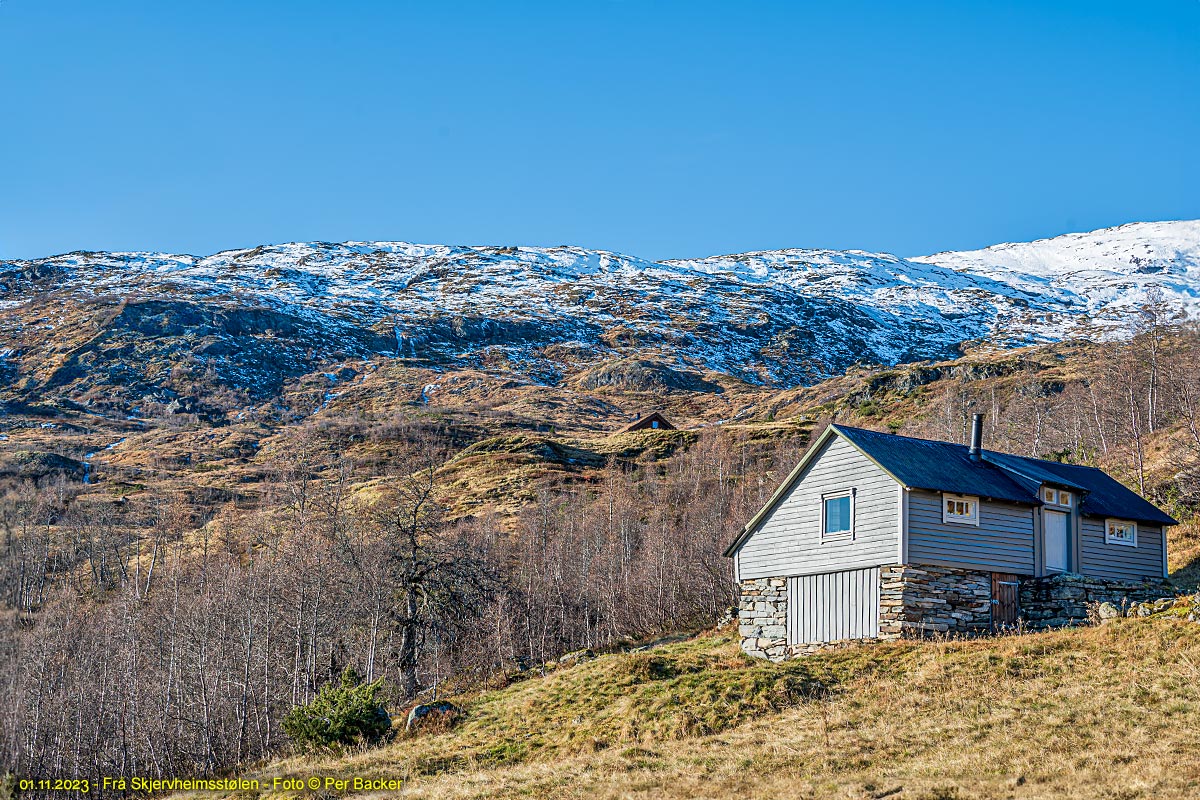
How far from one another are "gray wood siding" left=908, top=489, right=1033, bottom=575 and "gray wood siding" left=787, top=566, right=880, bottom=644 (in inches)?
70.7

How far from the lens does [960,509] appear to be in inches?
1236

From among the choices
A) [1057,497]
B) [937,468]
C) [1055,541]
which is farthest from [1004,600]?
[937,468]

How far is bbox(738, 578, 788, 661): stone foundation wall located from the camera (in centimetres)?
3366

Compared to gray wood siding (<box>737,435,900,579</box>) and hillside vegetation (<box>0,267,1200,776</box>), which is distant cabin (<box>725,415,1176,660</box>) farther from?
hillside vegetation (<box>0,267,1200,776</box>)

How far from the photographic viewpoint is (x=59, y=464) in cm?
13350

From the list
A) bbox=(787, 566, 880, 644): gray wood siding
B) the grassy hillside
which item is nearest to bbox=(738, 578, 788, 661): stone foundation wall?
bbox=(787, 566, 880, 644): gray wood siding

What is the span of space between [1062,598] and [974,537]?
3.45m

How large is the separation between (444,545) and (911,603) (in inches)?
1162

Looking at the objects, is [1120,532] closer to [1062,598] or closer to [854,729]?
[1062,598]

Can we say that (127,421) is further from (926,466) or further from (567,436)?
(926,466)

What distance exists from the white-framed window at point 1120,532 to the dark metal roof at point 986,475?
501 millimetres

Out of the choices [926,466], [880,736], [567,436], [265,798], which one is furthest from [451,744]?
[567,436]

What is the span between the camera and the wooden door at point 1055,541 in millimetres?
33062

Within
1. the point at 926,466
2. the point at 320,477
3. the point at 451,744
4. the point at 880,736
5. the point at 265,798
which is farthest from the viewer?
the point at 320,477
